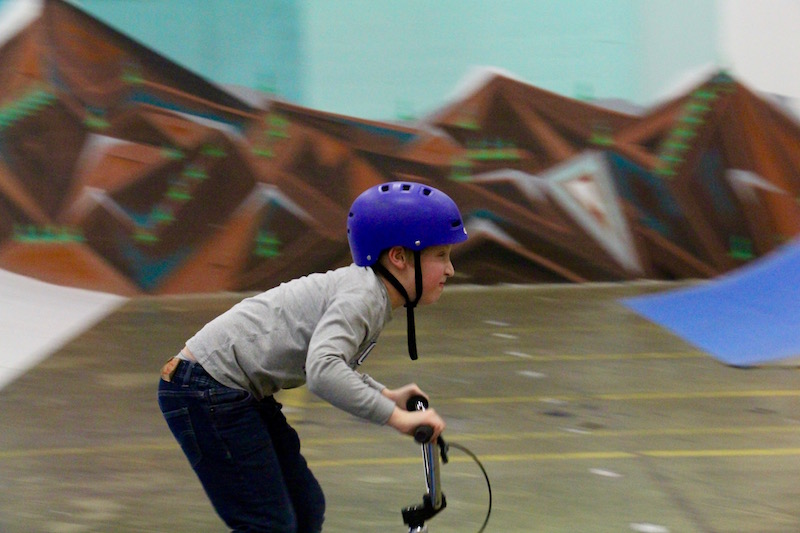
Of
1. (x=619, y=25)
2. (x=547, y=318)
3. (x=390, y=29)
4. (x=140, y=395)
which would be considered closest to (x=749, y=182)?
(x=619, y=25)

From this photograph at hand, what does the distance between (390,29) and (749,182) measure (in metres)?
3.54

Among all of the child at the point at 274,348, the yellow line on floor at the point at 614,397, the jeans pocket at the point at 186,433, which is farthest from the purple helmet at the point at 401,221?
the yellow line on floor at the point at 614,397

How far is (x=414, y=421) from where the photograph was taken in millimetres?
2604

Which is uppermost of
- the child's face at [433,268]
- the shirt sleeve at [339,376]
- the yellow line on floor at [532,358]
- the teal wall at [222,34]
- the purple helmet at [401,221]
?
the purple helmet at [401,221]

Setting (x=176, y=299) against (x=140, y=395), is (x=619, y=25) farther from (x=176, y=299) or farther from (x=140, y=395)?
(x=140, y=395)

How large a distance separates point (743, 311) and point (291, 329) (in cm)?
527

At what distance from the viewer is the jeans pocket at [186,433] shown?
291 cm

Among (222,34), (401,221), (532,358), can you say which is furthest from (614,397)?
(222,34)

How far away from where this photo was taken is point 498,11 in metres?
8.93

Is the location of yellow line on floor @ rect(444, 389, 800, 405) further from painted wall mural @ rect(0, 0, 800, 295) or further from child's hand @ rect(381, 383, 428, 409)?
painted wall mural @ rect(0, 0, 800, 295)

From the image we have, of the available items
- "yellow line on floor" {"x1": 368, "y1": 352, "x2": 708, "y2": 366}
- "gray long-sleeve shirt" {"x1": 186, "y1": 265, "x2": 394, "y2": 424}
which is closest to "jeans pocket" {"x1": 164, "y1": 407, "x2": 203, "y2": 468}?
"gray long-sleeve shirt" {"x1": 186, "y1": 265, "x2": 394, "y2": 424}

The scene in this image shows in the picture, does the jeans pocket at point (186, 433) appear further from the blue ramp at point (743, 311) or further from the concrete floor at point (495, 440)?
the blue ramp at point (743, 311)

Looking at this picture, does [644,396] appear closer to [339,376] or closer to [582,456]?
[582,456]

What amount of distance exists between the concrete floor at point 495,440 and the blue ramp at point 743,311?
0.23 m
